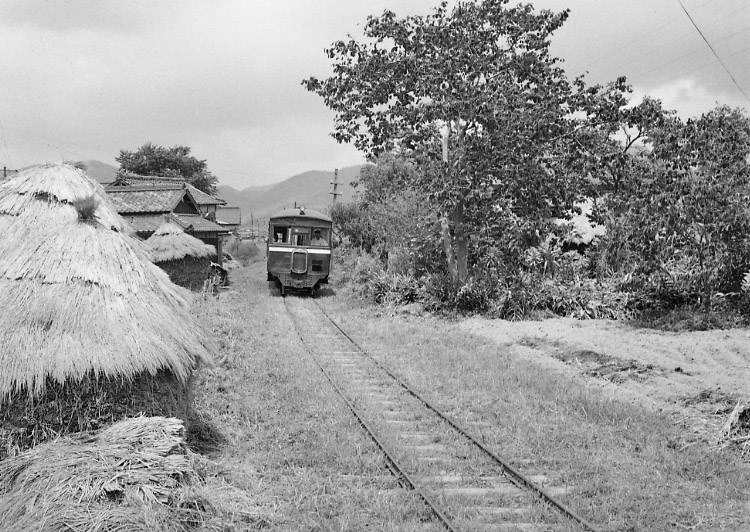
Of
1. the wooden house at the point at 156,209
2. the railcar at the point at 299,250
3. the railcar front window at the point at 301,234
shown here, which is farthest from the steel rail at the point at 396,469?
the wooden house at the point at 156,209

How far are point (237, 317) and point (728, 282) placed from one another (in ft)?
42.4

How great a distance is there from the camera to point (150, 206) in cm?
2783

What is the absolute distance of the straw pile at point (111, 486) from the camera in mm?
5438

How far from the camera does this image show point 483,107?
1808 centimetres

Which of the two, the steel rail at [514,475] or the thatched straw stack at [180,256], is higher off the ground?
the thatched straw stack at [180,256]

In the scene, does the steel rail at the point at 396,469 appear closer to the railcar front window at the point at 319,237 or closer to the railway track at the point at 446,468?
the railway track at the point at 446,468

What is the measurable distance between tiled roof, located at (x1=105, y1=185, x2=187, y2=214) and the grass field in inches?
616

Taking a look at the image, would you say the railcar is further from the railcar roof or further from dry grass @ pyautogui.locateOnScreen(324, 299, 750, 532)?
dry grass @ pyautogui.locateOnScreen(324, 299, 750, 532)

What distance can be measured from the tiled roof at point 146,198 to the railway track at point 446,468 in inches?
700

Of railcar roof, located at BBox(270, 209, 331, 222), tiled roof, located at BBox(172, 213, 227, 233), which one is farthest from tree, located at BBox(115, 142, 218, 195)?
railcar roof, located at BBox(270, 209, 331, 222)

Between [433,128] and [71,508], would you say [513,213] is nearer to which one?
[433,128]

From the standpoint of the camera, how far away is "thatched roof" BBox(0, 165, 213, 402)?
659cm

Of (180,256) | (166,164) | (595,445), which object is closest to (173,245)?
(180,256)

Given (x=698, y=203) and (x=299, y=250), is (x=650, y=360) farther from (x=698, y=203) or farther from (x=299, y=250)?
(x=299, y=250)
